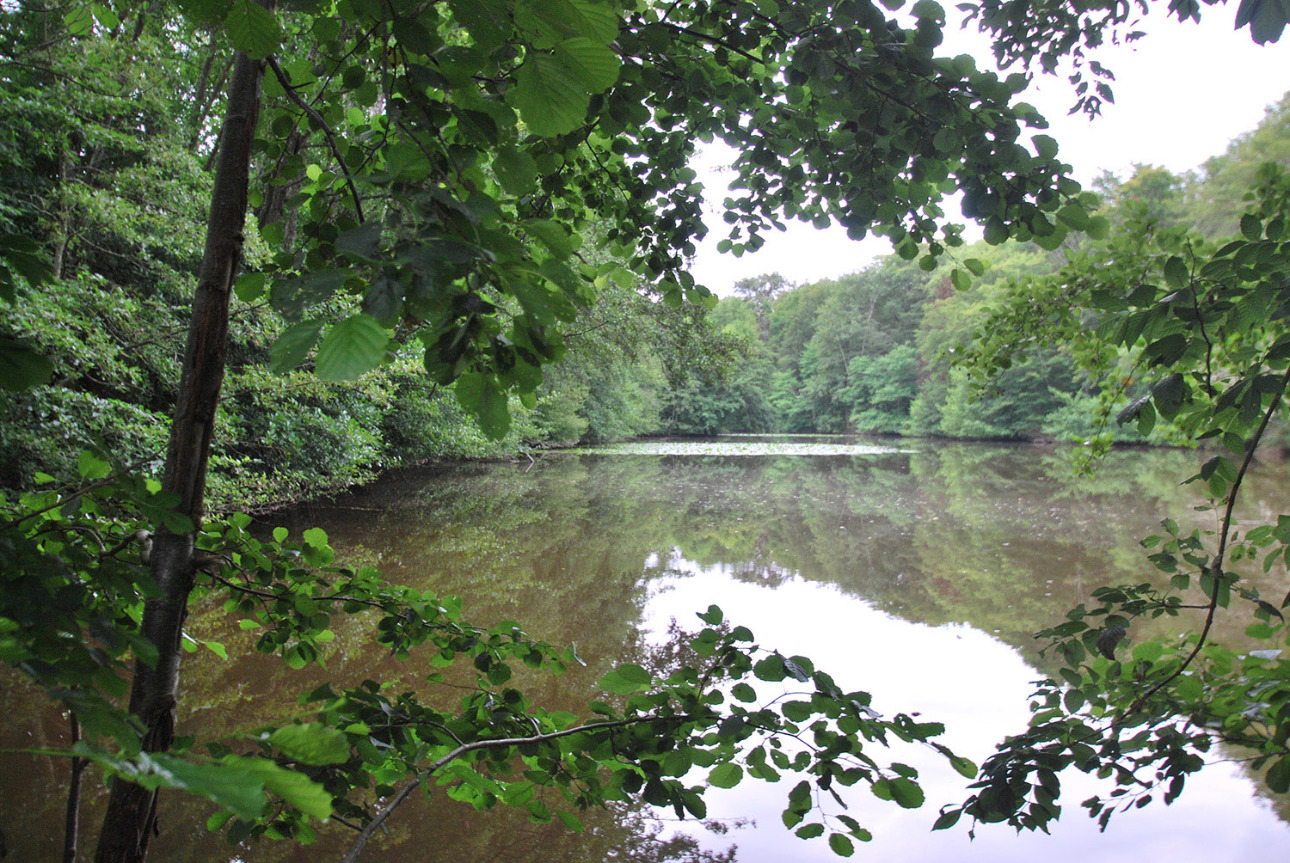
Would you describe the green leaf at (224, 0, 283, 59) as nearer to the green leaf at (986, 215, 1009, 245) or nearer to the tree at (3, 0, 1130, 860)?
the tree at (3, 0, 1130, 860)

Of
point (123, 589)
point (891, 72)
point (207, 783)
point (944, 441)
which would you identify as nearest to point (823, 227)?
point (891, 72)

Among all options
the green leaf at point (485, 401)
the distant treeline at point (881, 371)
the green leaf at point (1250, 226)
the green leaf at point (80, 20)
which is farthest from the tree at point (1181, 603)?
the distant treeline at point (881, 371)

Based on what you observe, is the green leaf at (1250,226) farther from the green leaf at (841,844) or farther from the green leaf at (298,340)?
the green leaf at (298,340)

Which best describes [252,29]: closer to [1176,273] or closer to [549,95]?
[549,95]

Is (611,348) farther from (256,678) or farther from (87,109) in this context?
(256,678)

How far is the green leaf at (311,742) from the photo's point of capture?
0.45 metres

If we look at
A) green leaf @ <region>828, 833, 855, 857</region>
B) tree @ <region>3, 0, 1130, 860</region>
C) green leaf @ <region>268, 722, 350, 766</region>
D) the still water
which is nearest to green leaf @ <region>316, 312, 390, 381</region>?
tree @ <region>3, 0, 1130, 860</region>

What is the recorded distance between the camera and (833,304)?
41875mm

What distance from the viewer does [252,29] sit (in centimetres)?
62

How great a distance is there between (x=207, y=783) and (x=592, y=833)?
284cm

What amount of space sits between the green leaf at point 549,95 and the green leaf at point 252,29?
268 millimetres

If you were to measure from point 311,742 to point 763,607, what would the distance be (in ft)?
18.4

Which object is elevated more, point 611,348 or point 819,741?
point 611,348

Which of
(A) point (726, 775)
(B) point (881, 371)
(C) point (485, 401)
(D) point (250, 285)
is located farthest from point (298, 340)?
(B) point (881, 371)
